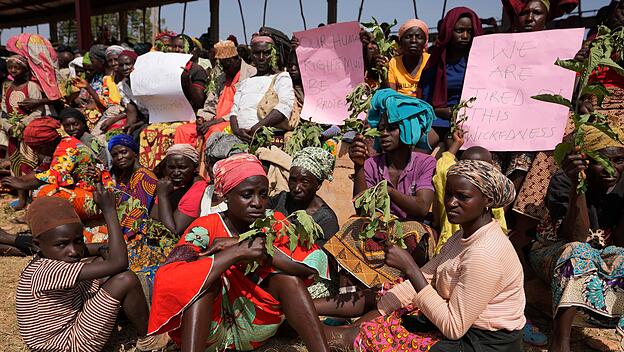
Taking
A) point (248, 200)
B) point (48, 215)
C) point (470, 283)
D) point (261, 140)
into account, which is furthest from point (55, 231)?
point (470, 283)

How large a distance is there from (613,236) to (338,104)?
8.58 feet

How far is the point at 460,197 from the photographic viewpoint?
2.46m

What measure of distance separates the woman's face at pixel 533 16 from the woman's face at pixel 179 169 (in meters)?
2.91

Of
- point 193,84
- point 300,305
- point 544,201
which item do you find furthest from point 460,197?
point 193,84

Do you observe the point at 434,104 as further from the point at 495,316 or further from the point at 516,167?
the point at 495,316

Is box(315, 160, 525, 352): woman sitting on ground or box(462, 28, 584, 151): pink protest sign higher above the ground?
box(462, 28, 584, 151): pink protest sign

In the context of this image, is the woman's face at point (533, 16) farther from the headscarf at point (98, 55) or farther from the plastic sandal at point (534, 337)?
the headscarf at point (98, 55)

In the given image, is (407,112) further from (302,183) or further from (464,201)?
(464,201)

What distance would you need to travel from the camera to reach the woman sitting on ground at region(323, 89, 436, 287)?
3230 mm

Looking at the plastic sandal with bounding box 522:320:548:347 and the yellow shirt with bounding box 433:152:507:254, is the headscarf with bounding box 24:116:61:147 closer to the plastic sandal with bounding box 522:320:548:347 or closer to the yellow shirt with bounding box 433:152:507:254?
the yellow shirt with bounding box 433:152:507:254

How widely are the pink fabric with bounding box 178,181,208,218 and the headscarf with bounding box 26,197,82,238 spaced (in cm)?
95

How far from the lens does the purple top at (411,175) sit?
348 centimetres

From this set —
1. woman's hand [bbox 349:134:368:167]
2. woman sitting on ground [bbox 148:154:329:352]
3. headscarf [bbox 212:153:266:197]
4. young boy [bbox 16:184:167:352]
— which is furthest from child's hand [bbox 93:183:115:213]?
woman's hand [bbox 349:134:368:167]

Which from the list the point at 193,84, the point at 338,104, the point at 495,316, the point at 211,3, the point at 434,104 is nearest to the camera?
the point at 495,316
